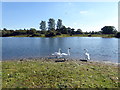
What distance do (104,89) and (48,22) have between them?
160252 millimetres

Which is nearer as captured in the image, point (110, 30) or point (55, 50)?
point (55, 50)

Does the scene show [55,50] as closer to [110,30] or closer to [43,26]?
[43,26]

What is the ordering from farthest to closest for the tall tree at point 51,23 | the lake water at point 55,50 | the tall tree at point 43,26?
1. the tall tree at point 43,26
2. the tall tree at point 51,23
3. the lake water at point 55,50

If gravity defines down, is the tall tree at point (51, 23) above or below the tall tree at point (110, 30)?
above

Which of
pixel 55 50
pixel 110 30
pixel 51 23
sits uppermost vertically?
pixel 51 23

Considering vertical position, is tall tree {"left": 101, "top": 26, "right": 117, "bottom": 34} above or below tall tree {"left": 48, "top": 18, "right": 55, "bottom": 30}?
below

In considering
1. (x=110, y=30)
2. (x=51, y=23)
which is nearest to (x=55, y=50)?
(x=51, y=23)

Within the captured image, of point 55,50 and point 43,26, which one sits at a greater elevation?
point 43,26

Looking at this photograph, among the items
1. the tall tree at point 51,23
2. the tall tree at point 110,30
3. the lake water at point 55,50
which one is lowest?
the lake water at point 55,50

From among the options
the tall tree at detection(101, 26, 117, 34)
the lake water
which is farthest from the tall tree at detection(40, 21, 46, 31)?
the lake water

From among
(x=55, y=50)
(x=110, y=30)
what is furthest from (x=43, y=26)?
(x=55, y=50)

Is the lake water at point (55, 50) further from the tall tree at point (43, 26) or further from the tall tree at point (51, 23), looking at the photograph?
the tall tree at point (43, 26)

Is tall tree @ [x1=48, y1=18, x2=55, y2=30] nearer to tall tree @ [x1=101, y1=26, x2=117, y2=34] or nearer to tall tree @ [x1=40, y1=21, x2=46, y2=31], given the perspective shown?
tall tree @ [x1=40, y1=21, x2=46, y2=31]

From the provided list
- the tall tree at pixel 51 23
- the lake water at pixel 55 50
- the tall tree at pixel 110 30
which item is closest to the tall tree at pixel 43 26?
the tall tree at pixel 51 23
